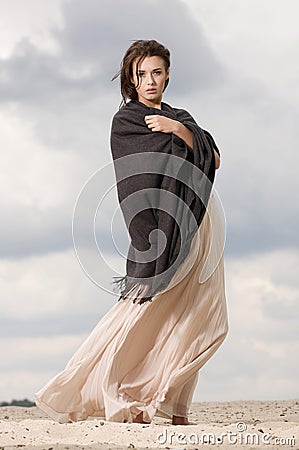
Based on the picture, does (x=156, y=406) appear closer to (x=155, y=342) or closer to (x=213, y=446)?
(x=155, y=342)

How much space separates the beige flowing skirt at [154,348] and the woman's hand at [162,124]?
509 mm

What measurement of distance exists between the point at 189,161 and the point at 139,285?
0.78 metres

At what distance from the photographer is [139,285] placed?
568 cm

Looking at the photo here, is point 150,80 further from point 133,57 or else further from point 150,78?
point 133,57

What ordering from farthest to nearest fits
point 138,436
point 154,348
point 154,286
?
point 154,348, point 154,286, point 138,436

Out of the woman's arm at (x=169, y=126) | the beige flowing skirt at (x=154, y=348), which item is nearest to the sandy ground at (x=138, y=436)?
the beige flowing skirt at (x=154, y=348)

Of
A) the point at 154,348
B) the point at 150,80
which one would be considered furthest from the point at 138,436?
the point at 150,80

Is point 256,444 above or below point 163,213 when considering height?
below

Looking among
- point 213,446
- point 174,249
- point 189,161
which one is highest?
point 189,161

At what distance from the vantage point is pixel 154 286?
222 inches

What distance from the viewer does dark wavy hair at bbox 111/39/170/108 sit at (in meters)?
5.84

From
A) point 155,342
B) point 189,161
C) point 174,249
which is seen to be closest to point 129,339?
point 155,342

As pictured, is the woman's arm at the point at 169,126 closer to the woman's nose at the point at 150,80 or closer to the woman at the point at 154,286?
the woman at the point at 154,286

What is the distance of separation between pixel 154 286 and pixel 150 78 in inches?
48.6
